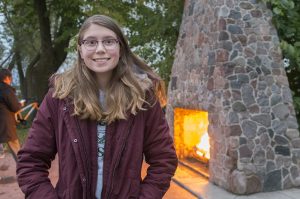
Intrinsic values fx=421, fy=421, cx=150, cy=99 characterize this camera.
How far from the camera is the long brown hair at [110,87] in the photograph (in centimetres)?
193

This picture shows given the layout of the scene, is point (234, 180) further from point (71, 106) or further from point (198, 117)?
point (71, 106)

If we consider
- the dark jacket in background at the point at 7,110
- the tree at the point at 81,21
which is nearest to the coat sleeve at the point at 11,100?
the dark jacket in background at the point at 7,110

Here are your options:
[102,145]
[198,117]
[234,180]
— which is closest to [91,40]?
[102,145]

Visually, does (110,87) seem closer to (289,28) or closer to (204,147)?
(289,28)

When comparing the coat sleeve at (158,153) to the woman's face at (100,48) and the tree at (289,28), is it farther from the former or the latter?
the tree at (289,28)

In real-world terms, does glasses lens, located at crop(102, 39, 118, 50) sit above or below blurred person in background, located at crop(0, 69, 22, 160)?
above

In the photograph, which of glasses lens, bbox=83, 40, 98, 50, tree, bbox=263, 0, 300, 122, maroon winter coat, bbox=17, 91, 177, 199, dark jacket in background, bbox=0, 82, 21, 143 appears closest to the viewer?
maroon winter coat, bbox=17, 91, 177, 199

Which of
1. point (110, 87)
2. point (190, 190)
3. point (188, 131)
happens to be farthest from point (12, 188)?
point (110, 87)

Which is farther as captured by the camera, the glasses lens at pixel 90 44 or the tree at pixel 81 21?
the tree at pixel 81 21

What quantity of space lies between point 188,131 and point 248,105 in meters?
2.68

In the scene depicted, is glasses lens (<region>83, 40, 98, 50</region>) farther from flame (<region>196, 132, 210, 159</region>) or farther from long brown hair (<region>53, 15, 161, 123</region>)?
flame (<region>196, 132, 210, 159</region>)

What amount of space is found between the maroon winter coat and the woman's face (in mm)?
237

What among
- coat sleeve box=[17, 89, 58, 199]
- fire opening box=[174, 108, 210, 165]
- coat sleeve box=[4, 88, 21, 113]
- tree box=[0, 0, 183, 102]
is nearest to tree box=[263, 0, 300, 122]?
fire opening box=[174, 108, 210, 165]

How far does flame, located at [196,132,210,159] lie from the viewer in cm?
792
